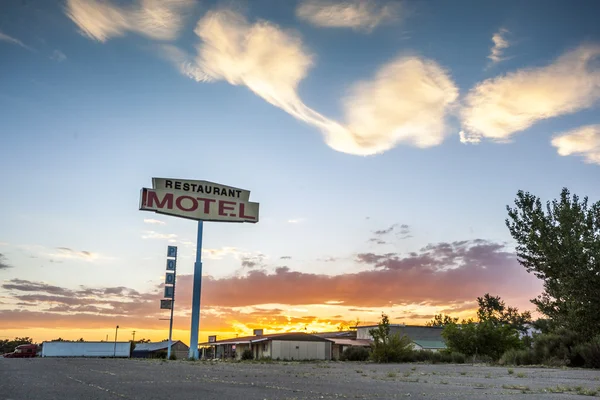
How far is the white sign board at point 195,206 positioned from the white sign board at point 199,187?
20 centimetres

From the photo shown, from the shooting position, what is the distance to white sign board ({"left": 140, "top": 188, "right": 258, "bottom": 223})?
3950 centimetres

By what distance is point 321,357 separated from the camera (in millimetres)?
70438

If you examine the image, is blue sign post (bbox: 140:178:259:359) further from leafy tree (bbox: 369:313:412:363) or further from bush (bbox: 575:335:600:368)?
bush (bbox: 575:335:600:368)

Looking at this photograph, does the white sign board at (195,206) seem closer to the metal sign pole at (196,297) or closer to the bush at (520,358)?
the metal sign pole at (196,297)

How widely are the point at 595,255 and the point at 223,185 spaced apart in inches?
1080

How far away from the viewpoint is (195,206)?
133 ft

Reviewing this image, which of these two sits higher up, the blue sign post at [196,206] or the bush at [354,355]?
the blue sign post at [196,206]

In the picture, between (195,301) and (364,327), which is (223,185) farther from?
(364,327)

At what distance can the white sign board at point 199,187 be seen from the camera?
40.2 m

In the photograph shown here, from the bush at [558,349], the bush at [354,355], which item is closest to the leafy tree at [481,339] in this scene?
the bush at [354,355]

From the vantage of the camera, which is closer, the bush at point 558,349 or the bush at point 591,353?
the bush at point 591,353

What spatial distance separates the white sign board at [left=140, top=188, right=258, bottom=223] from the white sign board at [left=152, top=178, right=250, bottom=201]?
201 mm

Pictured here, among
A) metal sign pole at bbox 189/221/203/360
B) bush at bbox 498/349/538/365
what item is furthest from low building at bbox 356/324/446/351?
bush at bbox 498/349/538/365

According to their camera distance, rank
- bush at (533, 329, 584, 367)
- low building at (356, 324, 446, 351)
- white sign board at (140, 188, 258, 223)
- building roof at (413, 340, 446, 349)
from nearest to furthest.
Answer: bush at (533, 329, 584, 367) < white sign board at (140, 188, 258, 223) < building roof at (413, 340, 446, 349) < low building at (356, 324, 446, 351)
